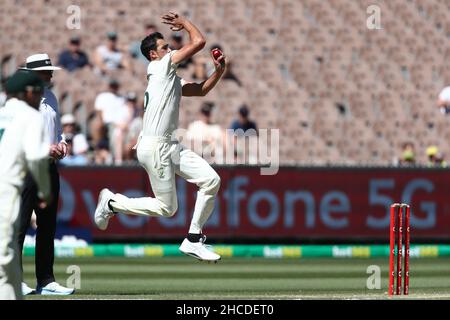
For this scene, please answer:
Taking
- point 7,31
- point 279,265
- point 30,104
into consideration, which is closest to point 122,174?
point 279,265

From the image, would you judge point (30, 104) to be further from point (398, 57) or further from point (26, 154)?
point (398, 57)

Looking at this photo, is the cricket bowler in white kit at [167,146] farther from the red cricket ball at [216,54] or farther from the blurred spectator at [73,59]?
the blurred spectator at [73,59]

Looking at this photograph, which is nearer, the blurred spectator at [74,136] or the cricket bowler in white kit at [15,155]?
the cricket bowler in white kit at [15,155]

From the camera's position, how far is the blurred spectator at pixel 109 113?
20562 millimetres

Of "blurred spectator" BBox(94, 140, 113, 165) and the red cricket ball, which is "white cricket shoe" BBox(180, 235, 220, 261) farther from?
"blurred spectator" BBox(94, 140, 113, 165)

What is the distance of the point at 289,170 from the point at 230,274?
3.83m

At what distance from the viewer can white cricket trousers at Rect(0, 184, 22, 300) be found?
28.3 feet

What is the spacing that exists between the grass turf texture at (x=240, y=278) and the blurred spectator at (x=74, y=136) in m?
2.11

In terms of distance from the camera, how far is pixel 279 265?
17266 mm

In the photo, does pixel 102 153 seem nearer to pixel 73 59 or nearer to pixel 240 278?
pixel 73 59

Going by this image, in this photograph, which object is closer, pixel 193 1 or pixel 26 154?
pixel 26 154

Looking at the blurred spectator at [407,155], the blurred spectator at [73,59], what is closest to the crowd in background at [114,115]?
the blurred spectator at [73,59]

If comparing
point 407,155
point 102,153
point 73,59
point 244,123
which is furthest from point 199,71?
point 407,155

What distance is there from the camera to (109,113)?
20.7m
